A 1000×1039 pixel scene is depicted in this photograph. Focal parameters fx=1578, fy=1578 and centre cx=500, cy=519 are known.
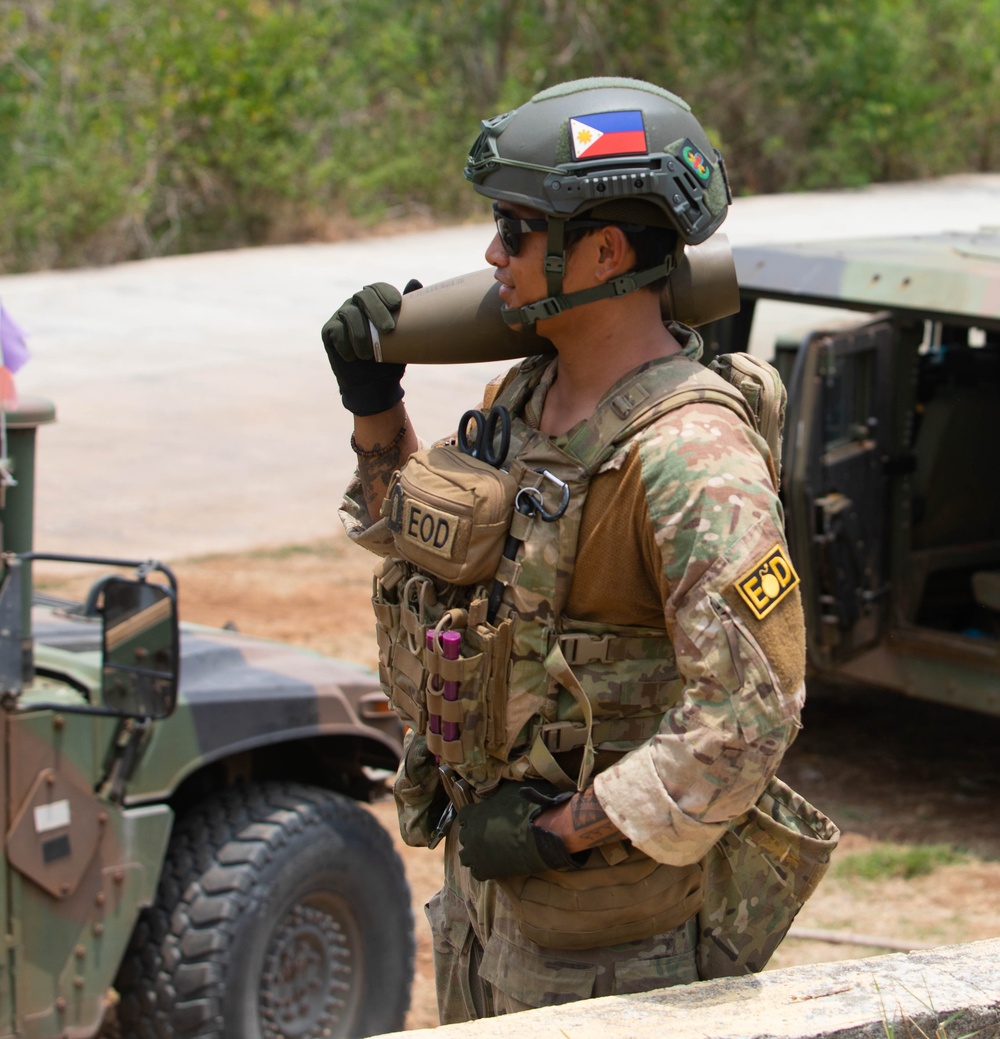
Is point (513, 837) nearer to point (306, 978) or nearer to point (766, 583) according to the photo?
point (766, 583)

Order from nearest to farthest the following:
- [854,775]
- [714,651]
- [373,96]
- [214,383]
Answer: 1. [714,651]
2. [854,775]
3. [214,383]
4. [373,96]

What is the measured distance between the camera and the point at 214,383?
12.5 meters

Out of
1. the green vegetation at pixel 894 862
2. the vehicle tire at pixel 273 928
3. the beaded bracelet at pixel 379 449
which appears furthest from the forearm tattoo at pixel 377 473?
the green vegetation at pixel 894 862

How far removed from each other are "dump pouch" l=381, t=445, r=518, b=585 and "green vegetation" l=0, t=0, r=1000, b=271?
1603 centimetres

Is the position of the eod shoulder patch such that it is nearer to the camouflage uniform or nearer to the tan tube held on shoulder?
the camouflage uniform

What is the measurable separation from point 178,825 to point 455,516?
197 cm

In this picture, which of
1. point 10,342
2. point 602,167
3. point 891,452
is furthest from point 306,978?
point 891,452

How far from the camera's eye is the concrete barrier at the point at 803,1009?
1.97 meters

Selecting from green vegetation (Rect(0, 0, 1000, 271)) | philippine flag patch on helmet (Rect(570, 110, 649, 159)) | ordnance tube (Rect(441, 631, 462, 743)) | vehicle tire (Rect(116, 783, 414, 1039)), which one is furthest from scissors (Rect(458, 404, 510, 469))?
green vegetation (Rect(0, 0, 1000, 271))

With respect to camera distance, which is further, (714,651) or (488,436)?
(488,436)

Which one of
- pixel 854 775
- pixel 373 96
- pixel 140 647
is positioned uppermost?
pixel 140 647

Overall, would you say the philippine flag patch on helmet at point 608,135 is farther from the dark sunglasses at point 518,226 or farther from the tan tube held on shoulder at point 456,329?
the tan tube held on shoulder at point 456,329

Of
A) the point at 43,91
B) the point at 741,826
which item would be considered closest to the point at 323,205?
the point at 43,91

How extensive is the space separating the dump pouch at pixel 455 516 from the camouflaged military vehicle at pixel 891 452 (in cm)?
338
